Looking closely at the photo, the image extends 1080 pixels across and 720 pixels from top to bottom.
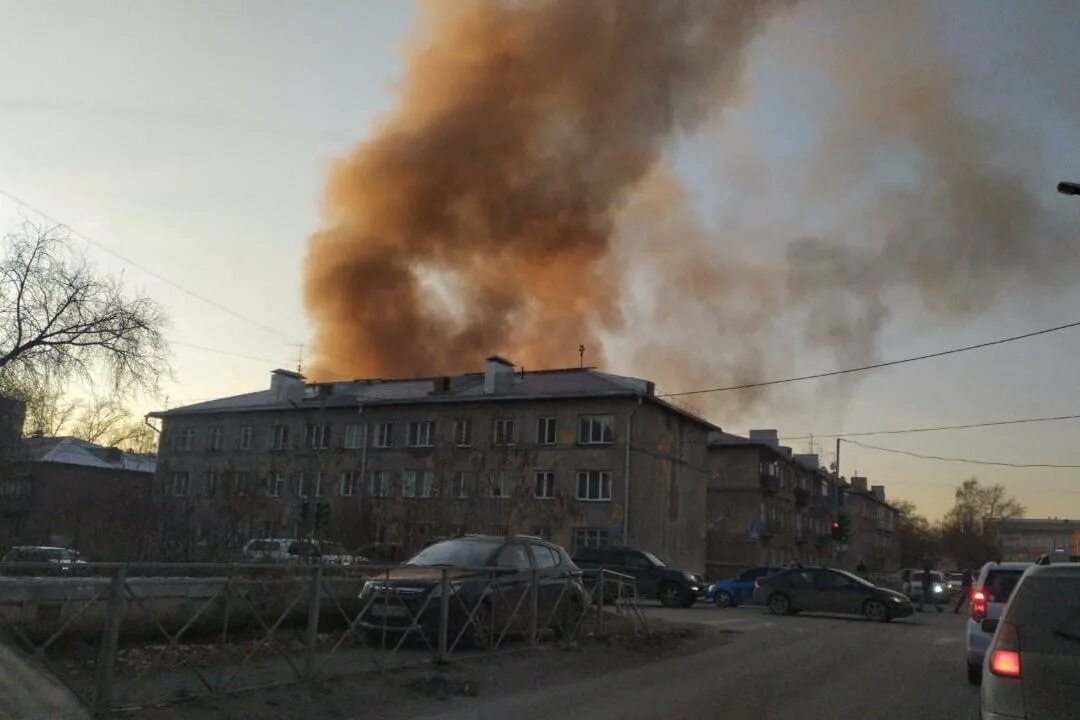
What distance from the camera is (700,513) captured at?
53031 millimetres

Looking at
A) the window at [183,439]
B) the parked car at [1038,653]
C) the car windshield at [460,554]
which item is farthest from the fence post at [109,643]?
A: the window at [183,439]

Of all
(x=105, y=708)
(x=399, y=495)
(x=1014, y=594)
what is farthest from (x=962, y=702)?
(x=399, y=495)


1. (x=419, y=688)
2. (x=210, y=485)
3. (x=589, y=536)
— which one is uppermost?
(x=210, y=485)

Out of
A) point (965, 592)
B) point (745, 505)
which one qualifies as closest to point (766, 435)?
point (745, 505)

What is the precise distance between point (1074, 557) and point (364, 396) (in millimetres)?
44581

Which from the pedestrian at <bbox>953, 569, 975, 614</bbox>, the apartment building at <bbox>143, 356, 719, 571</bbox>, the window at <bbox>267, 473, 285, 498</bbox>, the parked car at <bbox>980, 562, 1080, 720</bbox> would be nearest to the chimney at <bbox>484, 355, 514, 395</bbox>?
the apartment building at <bbox>143, 356, 719, 571</bbox>

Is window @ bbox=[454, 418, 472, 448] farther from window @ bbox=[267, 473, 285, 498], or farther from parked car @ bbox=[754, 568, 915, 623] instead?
parked car @ bbox=[754, 568, 915, 623]

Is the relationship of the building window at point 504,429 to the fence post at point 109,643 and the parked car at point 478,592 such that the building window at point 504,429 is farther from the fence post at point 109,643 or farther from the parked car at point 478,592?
the fence post at point 109,643

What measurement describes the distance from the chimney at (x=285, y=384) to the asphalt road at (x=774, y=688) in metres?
42.7

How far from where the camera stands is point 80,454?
58469 millimetres

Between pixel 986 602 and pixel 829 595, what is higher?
pixel 986 602

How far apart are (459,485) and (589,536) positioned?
833cm

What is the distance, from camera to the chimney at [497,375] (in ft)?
158

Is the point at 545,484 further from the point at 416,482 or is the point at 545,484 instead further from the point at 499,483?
the point at 499,483
